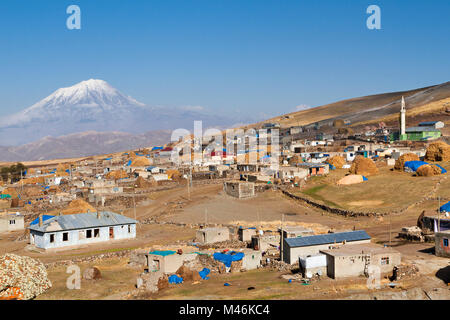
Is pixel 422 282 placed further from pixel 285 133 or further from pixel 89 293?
pixel 285 133

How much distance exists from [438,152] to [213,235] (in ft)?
130

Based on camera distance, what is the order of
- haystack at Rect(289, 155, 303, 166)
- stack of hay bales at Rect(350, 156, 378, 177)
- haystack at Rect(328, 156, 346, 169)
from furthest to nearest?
haystack at Rect(289, 155, 303, 166) → haystack at Rect(328, 156, 346, 169) → stack of hay bales at Rect(350, 156, 378, 177)

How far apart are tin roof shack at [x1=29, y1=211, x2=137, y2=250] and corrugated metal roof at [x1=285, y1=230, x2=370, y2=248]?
15.6m

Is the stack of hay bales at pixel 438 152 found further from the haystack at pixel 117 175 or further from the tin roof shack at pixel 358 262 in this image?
the haystack at pixel 117 175

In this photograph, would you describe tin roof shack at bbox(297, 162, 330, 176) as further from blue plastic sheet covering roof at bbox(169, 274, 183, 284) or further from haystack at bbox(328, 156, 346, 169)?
blue plastic sheet covering roof at bbox(169, 274, 183, 284)

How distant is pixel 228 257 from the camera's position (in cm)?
2912

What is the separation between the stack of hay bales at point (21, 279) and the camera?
974 inches

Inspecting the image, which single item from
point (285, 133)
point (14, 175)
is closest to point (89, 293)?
point (14, 175)

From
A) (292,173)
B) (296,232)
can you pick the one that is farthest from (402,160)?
(296,232)

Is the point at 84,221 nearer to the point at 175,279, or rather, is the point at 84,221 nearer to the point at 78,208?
the point at 78,208

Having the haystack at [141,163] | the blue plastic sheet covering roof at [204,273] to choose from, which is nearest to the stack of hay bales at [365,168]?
the blue plastic sheet covering roof at [204,273]

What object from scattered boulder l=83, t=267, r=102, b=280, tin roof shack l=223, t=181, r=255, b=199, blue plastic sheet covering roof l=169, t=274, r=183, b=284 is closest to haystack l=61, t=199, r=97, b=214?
tin roof shack l=223, t=181, r=255, b=199

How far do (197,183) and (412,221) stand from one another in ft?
111

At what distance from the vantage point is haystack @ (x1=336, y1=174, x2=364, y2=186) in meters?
56.5
